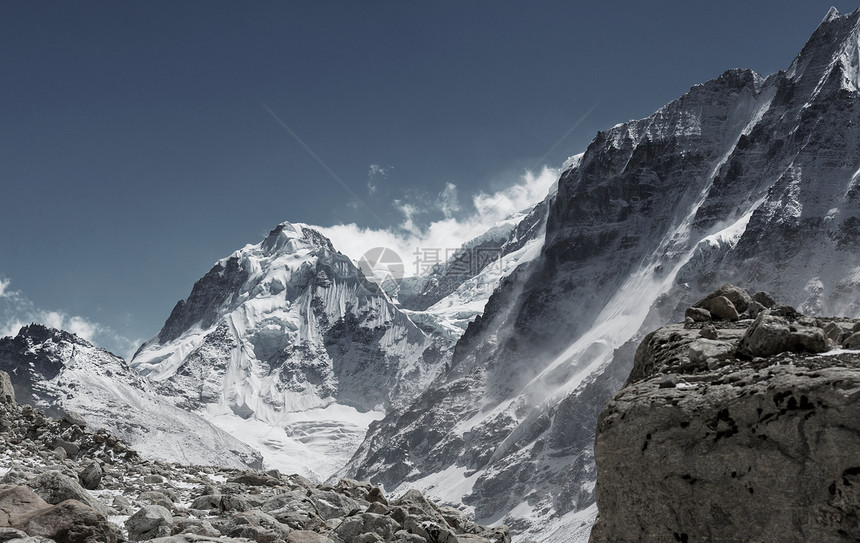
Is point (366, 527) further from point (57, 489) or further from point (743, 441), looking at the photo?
point (743, 441)

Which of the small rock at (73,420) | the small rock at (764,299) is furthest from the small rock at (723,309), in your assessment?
the small rock at (73,420)

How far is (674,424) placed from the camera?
32.6 ft

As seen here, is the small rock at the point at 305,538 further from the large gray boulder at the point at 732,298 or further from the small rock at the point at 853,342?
the small rock at the point at 853,342

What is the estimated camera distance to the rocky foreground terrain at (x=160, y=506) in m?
10.9

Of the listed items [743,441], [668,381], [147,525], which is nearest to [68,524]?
[147,525]

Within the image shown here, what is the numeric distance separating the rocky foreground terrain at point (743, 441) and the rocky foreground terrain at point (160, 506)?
19.6 ft

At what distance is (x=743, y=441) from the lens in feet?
30.5

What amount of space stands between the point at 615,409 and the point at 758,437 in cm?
211

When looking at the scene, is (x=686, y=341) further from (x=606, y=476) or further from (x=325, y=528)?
(x=325, y=528)

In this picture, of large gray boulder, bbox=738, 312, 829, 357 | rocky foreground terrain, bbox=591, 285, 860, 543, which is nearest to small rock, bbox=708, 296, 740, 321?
rocky foreground terrain, bbox=591, 285, 860, 543

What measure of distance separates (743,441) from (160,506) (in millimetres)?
10813

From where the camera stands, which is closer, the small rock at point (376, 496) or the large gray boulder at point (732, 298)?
the large gray boulder at point (732, 298)

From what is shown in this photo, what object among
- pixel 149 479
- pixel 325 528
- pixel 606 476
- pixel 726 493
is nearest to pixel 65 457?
pixel 149 479

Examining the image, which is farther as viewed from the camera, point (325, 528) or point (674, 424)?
point (325, 528)
